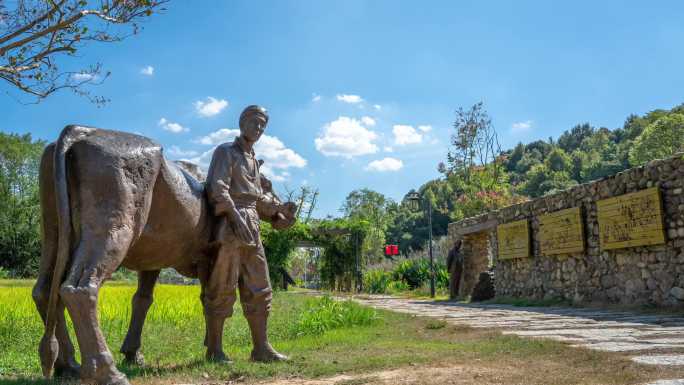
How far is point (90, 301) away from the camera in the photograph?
2.77m

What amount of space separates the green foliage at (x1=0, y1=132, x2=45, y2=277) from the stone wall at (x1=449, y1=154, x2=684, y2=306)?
22.9 metres

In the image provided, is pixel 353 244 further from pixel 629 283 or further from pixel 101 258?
pixel 101 258

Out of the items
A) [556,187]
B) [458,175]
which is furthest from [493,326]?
[556,187]

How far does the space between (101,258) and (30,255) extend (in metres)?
27.6

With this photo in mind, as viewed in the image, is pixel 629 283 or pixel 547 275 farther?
pixel 547 275

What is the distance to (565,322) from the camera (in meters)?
6.94

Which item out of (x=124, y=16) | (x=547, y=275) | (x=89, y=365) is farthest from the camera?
(x=547, y=275)

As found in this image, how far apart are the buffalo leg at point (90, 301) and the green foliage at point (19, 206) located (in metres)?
26.9

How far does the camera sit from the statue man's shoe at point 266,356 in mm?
3941

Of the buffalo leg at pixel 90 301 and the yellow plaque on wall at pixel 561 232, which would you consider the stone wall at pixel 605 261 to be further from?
the buffalo leg at pixel 90 301

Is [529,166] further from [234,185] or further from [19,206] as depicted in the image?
[234,185]

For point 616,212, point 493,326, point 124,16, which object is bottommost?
point 493,326

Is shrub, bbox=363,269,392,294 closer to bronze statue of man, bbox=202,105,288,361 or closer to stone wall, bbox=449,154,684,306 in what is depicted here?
stone wall, bbox=449,154,684,306

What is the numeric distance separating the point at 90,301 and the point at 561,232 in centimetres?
990
